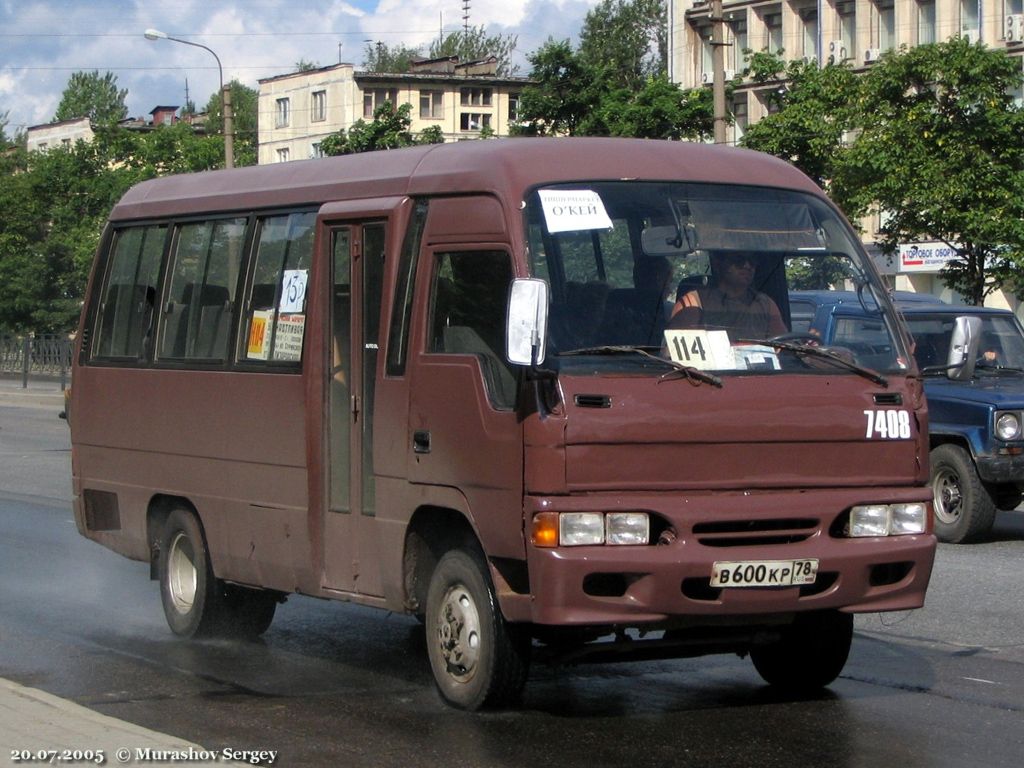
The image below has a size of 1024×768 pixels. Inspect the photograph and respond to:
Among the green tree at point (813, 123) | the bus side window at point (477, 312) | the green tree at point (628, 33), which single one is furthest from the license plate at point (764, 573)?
the green tree at point (628, 33)

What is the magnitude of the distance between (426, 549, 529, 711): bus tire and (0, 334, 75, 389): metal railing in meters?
43.9

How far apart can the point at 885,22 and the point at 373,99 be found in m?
50.1

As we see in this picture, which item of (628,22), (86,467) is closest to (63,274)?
(628,22)

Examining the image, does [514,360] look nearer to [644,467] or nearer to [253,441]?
[644,467]

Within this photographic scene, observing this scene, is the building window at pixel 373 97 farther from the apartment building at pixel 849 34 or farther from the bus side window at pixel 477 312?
the bus side window at pixel 477 312

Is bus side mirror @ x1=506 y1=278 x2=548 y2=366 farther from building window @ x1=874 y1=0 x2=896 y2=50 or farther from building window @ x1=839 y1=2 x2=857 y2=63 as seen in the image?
building window @ x1=839 y1=2 x2=857 y2=63

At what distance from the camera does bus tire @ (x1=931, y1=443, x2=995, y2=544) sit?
14148 millimetres

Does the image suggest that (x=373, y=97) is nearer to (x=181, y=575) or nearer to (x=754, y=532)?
(x=181, y=575)

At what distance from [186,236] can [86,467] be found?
1767mm

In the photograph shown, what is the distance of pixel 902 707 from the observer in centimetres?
751

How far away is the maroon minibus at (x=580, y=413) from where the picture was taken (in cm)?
672

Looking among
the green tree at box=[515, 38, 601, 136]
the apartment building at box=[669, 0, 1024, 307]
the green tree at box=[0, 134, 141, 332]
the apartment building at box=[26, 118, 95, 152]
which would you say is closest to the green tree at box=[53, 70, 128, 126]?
the apartment building at box=[26, 118, 95, 152]

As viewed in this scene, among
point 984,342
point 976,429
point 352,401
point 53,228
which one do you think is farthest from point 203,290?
point 53,228

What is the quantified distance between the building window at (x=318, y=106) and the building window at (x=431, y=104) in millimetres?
5897
